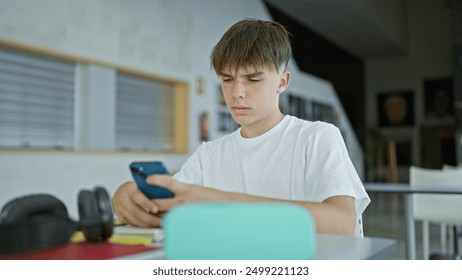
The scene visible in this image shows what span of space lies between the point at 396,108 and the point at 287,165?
823 cm

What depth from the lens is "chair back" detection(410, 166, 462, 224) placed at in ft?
7.97

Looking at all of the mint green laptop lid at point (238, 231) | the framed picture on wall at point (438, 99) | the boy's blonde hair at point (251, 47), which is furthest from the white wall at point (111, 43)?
the framed picture on wall at point (438, 99)

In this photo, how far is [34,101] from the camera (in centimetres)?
280

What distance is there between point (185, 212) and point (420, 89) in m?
7.99

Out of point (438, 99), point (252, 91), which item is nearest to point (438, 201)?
point (252, 91)

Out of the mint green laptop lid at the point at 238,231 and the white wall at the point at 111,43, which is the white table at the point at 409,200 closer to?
the white wall at the point at 111,43

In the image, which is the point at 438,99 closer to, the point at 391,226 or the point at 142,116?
the point at 391,226

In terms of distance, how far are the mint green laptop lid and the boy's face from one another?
40 centimetres

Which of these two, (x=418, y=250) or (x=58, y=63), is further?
(x=58, y=63)

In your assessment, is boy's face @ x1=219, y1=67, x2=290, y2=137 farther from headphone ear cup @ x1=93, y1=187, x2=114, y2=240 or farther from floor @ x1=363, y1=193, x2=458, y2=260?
floor @ x1=363, y1=193, x2=458, y2=260

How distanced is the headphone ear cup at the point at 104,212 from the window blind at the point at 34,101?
6.95ft

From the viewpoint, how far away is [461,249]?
2.84 meters
